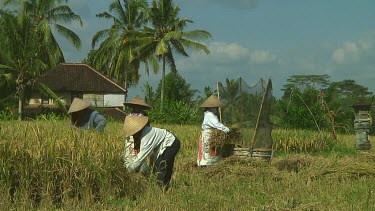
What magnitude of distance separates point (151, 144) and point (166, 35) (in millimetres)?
25328

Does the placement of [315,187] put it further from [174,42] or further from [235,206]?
[174,42]

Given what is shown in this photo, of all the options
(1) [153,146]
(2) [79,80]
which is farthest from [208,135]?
(2) [79,80]

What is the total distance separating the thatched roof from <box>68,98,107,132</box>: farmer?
1141 inches

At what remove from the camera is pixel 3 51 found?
90.2ft

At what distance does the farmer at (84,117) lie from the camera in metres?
7.88

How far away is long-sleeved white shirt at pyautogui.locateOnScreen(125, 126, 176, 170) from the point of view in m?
6.33

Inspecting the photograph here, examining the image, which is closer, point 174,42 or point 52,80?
point 174,42

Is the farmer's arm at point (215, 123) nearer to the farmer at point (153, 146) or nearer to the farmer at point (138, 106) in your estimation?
the farmer at point (138, 106)

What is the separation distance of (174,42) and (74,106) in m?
24.5

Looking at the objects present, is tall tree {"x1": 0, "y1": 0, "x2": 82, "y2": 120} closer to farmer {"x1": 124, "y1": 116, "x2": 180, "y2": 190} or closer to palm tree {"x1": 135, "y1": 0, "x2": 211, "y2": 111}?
palm tree {"x1": 135, "y1": 0, "x2": 211, "y2": 111}

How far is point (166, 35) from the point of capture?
103 ft

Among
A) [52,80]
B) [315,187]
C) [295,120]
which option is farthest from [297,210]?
[52,80]

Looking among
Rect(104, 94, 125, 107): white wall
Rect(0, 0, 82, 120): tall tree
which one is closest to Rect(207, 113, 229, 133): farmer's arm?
Rect(0, 0, 82, 120): tall tree

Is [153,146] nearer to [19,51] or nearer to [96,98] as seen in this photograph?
[19,51]
